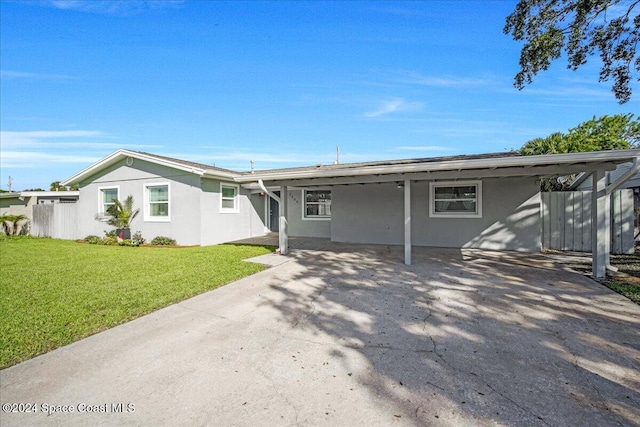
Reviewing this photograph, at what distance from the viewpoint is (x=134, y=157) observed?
1264cm

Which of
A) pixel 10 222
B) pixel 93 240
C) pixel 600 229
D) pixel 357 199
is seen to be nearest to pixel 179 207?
pixel 93 240

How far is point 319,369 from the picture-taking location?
2891 millimetres

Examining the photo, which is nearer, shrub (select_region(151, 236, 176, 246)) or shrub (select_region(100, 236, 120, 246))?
shrub (select_region(151, 236, 176, 246))

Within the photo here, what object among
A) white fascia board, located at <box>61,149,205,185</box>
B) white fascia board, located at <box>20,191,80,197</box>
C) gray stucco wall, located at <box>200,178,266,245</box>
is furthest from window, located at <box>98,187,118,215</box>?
gray stucco wall, located at <box>200,178,266,245</box>

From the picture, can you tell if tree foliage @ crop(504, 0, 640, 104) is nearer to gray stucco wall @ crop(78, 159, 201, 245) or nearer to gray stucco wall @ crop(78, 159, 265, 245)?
gray stucco wall @ crop(78, 159, 265, 245)

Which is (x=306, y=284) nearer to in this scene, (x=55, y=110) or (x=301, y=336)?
(x=301, y=336)

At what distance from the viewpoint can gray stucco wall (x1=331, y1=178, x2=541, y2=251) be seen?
31.1 feet

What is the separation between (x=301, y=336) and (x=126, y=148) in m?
12.7

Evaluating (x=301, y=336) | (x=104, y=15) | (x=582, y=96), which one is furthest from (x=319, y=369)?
(x=582, y=96)

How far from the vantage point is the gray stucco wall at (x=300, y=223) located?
13350mm

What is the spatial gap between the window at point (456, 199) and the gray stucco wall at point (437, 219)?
17cm

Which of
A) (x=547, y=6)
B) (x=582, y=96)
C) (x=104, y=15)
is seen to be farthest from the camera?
(x=582, y=96)

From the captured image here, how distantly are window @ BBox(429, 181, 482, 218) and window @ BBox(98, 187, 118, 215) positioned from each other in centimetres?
1386

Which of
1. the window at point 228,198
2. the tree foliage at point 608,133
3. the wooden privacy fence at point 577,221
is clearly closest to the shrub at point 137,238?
the window at point 228,198
